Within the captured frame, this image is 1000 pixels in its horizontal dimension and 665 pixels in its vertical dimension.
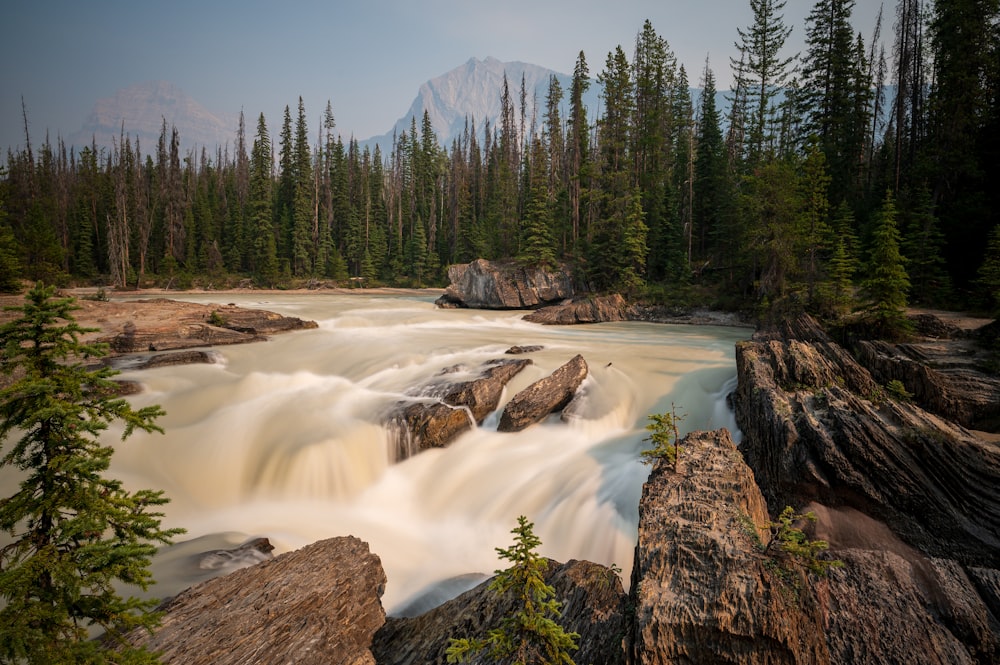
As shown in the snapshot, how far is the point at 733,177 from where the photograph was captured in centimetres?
3169

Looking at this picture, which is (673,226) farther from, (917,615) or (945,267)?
(917,615)

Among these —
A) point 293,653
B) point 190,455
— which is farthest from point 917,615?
point 190,455

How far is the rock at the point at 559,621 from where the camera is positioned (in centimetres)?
330

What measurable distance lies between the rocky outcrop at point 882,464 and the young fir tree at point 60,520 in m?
7.01

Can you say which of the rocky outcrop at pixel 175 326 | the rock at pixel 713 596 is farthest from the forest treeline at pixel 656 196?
the rock at pixel 713 596

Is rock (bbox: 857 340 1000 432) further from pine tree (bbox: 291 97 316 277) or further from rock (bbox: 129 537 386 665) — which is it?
pine tree (bbox: 291 97 316 277)

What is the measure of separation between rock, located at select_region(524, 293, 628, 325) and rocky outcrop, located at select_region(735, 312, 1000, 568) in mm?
18584

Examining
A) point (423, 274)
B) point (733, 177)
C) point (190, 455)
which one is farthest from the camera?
point (423, 274)

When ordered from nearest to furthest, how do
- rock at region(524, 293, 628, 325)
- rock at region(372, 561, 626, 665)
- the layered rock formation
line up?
rock at region(372, 561, 626, 665)
the layered rock formation
rock at region(524, 293, 628, 325)

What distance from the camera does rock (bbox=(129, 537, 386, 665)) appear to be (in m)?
3.47

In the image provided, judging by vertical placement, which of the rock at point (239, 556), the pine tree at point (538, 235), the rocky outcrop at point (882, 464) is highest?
the pine tree at point (538, 235)

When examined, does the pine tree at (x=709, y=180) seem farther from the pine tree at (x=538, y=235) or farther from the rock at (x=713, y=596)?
the rock at (x=713, y=596)

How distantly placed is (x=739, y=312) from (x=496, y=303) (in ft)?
50.5

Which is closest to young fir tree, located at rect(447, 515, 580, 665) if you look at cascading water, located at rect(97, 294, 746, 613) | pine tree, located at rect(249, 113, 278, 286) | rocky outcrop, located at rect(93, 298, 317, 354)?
cascading water, located at rect(97, 294, 746, 613)
